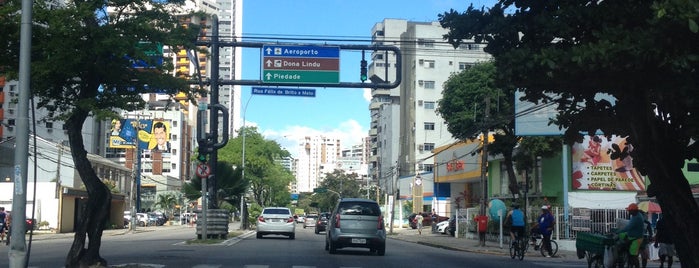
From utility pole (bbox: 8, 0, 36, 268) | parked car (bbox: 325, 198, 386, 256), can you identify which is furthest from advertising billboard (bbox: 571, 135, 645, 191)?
utility pole (bbox: 8, 0, 36, 268)

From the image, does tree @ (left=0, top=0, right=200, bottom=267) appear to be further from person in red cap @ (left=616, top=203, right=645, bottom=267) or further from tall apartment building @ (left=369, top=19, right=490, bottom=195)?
tall apartment building @ (left=369, top=19, right=490, bottom=195)

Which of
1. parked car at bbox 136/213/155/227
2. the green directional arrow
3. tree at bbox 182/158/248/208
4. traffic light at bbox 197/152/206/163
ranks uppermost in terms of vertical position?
the green directional arrow

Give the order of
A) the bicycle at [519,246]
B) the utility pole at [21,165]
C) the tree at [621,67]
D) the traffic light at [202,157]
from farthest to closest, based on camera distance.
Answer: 1. the traffic light at [202,157]
2. the bicycle at [519,246]
3. the utility pole at [21,165]
4. the tree at [621,67]

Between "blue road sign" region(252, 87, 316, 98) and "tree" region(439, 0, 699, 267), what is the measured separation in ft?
45.1

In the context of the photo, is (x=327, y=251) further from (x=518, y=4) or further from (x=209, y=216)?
(x=518, y=4)

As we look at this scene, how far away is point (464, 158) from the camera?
52031 millimetres

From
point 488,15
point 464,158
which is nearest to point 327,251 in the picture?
point 488,15

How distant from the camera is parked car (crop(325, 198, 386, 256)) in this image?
→ 2256 centimetres

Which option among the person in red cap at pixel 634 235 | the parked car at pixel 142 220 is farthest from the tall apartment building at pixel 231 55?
the person in red cap at pixel 634 235

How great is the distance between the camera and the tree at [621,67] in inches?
397

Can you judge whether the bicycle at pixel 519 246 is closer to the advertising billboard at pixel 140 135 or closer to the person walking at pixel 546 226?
the person walking at pixel 546 226

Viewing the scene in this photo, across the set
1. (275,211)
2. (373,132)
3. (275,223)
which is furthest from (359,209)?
(373,132)

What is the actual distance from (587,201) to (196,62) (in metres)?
18.6

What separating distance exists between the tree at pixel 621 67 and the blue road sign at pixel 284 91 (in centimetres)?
1374
